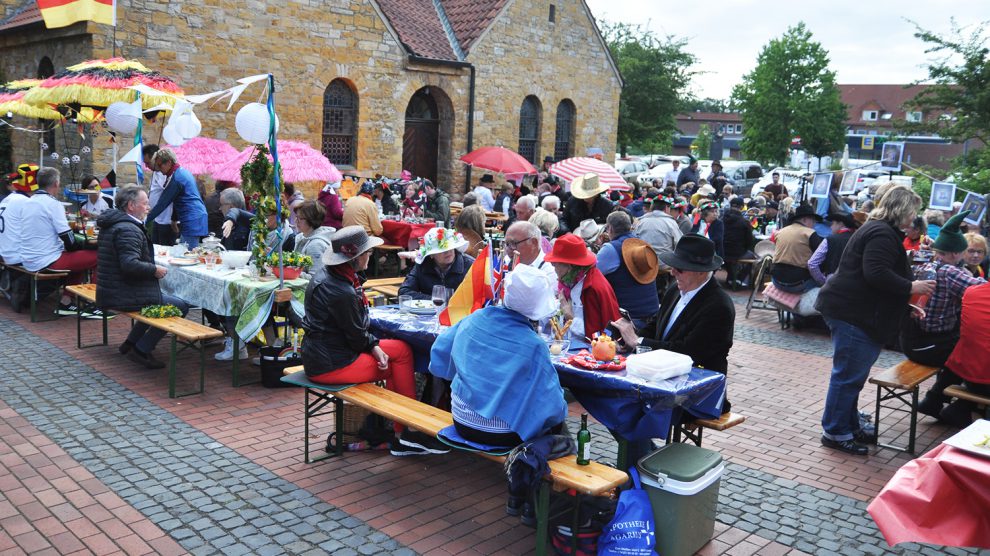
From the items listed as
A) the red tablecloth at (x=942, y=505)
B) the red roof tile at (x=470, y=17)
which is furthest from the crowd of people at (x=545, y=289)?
the red roof tile at (x=470, y=17)

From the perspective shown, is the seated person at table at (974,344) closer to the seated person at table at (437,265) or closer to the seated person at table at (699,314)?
the seated person at table at (699,314)

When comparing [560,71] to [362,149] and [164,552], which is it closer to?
[362,149]

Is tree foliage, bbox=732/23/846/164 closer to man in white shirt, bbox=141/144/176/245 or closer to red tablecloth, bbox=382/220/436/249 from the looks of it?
red tablecloth, bbox=382/220/436/249

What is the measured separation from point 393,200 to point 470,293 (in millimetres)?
9153

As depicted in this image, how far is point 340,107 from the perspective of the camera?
59.8ft

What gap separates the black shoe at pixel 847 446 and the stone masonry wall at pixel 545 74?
611 inches

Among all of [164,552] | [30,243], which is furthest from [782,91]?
[164,552]

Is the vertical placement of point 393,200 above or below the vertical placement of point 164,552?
above

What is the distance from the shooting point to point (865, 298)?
241 inches

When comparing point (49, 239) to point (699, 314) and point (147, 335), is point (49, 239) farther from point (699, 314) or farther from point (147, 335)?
point (699, 314)

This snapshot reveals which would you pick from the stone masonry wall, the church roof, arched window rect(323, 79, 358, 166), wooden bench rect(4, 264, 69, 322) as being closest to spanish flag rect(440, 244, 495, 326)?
wooden bench rect(4, 264, 69, 322)

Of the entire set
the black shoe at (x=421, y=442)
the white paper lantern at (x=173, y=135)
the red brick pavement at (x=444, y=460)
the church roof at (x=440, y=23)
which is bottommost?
the red brick pavement at (x=444, y=460)

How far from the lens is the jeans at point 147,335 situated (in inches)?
313

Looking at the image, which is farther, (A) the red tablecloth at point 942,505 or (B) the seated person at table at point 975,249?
(B) the seated person at table at point 975,249
